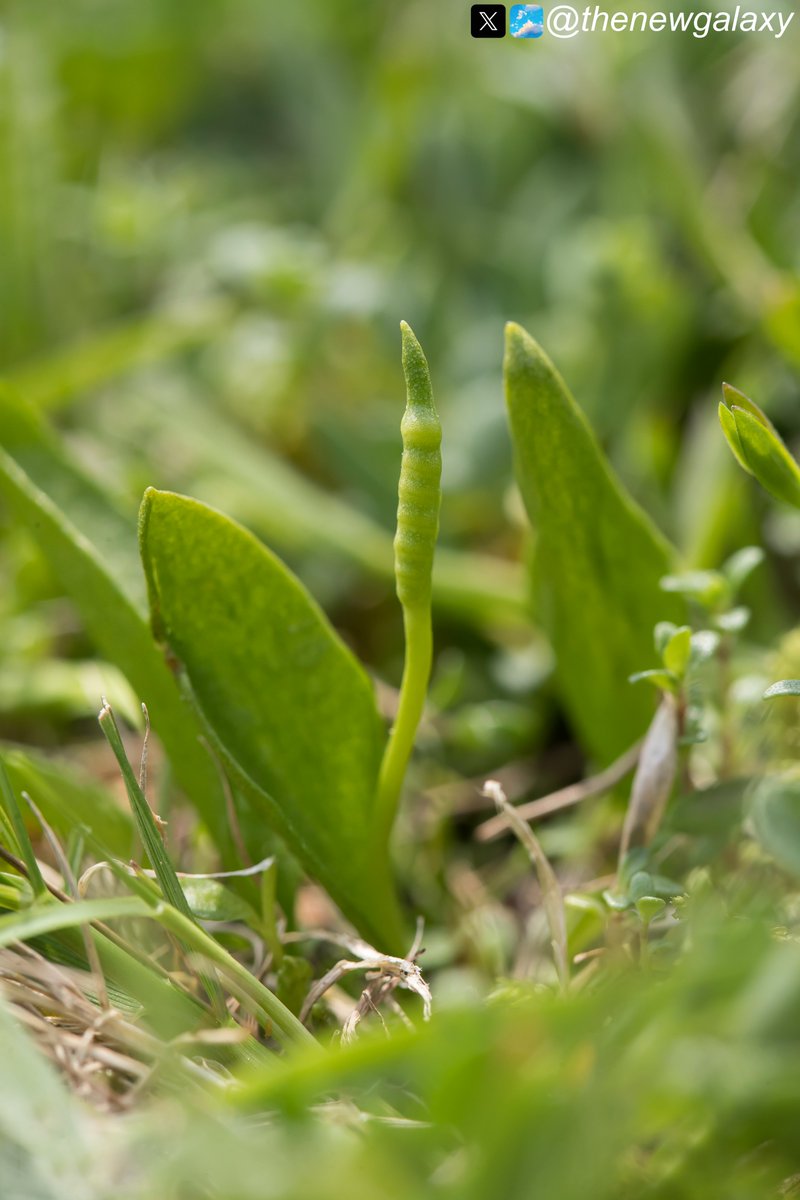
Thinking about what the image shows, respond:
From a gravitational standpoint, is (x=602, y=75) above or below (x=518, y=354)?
above

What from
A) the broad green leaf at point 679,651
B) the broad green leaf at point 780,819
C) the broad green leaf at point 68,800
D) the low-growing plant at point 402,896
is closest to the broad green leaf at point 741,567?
the low-growing plant at point 402,896

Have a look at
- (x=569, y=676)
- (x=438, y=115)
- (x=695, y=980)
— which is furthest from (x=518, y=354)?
(x=438, y=115)

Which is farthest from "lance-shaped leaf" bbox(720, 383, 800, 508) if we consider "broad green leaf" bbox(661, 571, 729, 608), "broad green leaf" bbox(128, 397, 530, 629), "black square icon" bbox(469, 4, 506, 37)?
"black square icon" bbox(469, 4, 506, 37)

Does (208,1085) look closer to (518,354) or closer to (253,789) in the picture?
(253,789)

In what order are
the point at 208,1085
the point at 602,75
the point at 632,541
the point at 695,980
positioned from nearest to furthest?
the point at 695,980
the point at 208,1085
the point at 632,541
the point at 602,75

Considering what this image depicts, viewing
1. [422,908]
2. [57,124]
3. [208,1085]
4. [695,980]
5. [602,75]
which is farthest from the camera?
[57,124]

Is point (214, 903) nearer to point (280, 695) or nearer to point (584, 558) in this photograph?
point (280, 695)
